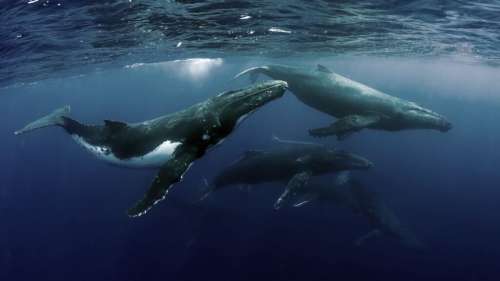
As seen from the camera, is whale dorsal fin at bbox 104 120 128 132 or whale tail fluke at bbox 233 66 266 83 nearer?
whale dorsal fin at bbox 104 120 128 132

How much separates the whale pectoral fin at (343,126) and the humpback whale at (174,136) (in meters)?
4.04

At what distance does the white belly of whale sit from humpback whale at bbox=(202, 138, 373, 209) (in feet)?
16.9

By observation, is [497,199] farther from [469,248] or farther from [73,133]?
[73,133]

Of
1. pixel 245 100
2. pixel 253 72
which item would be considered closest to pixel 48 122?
pixel 245 100

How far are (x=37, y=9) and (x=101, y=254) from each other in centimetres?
1186

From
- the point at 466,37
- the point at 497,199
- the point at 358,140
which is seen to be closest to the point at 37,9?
the point at 466,37

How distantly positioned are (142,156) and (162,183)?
8.50 feet

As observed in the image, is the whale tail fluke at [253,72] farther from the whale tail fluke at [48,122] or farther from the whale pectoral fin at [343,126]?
the whale tail fluke at [48,122]

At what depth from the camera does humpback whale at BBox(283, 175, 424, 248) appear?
16.4 metres

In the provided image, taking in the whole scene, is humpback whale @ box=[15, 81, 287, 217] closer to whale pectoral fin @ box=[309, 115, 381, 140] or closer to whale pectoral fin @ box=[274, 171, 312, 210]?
whale pectoral fin @ box=[309, 115, 381, 140]

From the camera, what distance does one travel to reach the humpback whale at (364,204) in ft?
53.7

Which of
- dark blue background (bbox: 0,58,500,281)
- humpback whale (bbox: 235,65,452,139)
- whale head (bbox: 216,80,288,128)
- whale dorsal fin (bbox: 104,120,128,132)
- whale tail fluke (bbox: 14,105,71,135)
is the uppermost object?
whale head (bbox: 216,80,288,128)

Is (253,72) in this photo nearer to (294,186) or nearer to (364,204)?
(294,186)

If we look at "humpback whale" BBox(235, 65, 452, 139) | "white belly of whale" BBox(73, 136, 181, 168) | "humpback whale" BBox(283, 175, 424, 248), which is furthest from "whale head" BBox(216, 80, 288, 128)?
"humpback whale" BBox(283, 175, 424, 248)
